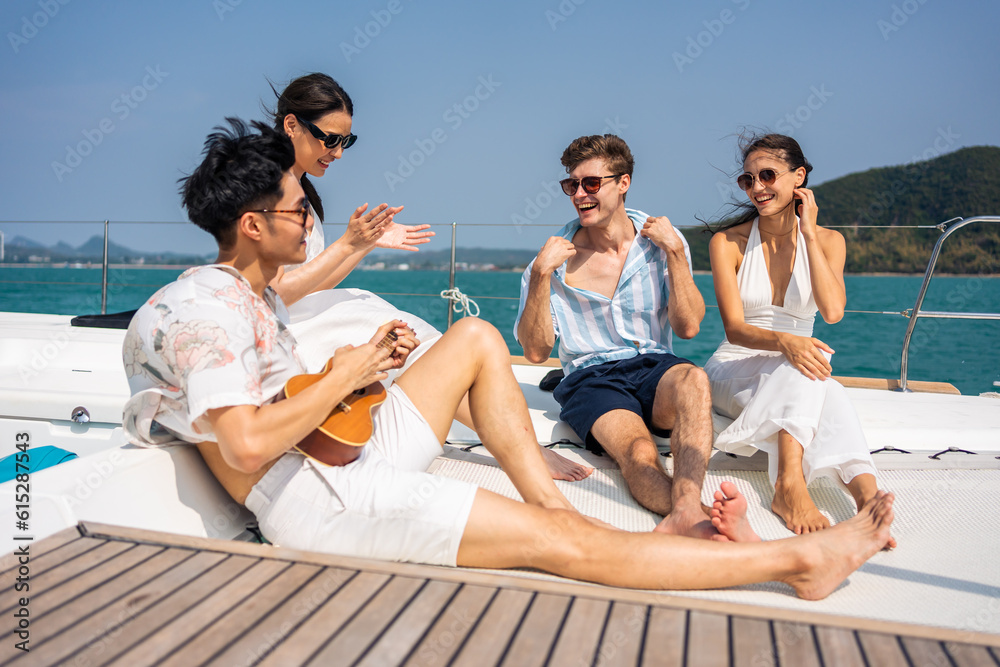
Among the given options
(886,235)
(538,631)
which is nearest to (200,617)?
(538,631)

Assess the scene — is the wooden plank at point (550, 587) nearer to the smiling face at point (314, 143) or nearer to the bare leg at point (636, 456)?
the bare leg at point (636, 456)

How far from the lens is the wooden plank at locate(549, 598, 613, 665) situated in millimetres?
1082

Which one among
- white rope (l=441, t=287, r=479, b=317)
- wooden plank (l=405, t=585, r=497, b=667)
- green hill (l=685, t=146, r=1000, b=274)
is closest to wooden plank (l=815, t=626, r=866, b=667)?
wooden plank (l=405, t=585, r=497, b=667)

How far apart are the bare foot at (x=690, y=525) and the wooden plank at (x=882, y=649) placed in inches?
23.7

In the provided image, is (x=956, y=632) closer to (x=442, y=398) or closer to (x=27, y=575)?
(x=442, y=398)

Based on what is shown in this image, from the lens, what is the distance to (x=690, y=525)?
1850 millimetres

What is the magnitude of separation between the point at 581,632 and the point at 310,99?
7.39 ft

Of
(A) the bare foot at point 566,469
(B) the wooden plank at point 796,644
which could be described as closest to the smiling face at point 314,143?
(A) the bare foot at point 566,469

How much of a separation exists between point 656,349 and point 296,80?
179 centimetres

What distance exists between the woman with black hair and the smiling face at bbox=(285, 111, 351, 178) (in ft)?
5.11

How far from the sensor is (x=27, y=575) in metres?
1.28

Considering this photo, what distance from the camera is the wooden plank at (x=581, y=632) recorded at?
108 centimetres

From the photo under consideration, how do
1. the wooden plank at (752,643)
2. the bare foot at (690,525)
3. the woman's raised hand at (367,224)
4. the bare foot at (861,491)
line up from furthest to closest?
the woman's raised hand at (367,224), the bare foot at (861,491), the bare foot at (690,525), the wooden plank at (752,643)

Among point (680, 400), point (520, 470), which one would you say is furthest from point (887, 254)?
point (520, 470)
